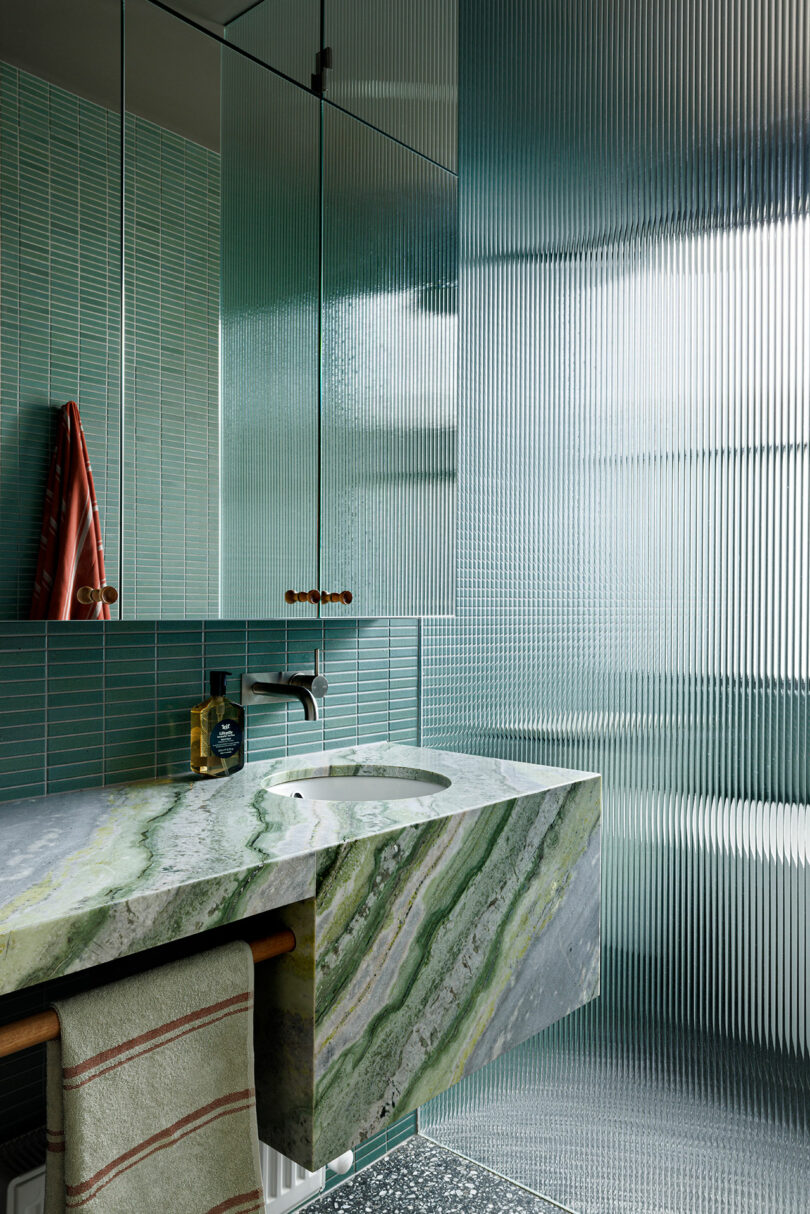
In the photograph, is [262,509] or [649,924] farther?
[649,924]

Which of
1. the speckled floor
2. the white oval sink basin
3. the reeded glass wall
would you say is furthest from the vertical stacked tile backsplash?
the speckled floor

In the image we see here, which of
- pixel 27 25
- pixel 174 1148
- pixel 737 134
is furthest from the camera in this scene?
pixel 737 134

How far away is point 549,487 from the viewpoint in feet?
6.86

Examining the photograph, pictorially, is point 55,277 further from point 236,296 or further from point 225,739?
point 225,739

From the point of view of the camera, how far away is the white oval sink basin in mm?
1799

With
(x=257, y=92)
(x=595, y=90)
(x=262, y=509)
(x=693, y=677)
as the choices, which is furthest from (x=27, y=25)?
(x=693, y=677)

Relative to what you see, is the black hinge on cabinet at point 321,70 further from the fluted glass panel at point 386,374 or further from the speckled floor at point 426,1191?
the speckled floor at point 426,1191

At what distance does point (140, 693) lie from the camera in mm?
1622

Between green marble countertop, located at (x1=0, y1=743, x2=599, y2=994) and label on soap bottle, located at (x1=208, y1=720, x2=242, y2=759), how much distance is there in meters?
0.05

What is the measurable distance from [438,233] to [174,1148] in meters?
1.80

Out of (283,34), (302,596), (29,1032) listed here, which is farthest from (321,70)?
(29,1032)

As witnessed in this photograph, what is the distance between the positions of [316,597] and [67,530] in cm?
52

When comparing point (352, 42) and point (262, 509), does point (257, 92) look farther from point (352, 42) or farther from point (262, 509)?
point (262, 509)

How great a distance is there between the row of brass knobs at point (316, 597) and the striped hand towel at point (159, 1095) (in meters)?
0.67
